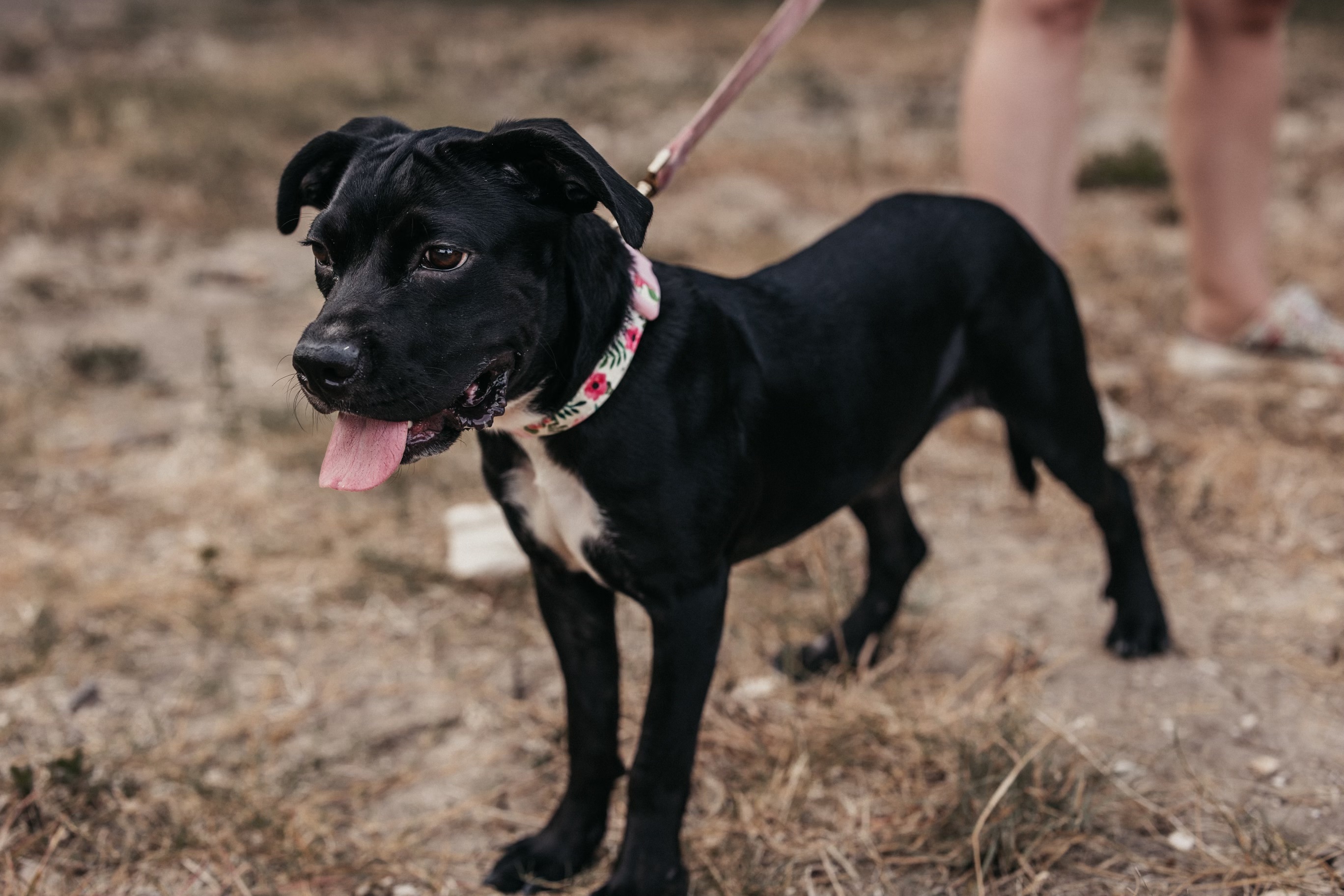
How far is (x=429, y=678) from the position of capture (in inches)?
120

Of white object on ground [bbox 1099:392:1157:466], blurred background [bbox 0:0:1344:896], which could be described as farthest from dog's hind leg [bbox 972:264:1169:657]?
white object on ground [bbox 1099:392:1157:466]

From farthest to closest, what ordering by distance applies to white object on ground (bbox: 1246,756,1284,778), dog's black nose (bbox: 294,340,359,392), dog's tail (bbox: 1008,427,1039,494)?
1. dog's tail (bbox: 1008,427,1039,494)
2. white object on ground (bbox: 1246,756,1284,778)
3. dog's black nose (bbox: 294,340,359,392)

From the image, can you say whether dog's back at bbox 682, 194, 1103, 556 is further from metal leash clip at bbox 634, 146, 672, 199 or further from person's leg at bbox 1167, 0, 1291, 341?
person's leg at bbox 1167, 0, 1291, 341

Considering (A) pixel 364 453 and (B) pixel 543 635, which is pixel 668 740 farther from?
(B) pixel 543 635

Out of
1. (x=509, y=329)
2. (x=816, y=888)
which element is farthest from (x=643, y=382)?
(x=816, y=888)

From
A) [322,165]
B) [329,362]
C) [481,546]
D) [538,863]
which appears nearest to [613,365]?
[329,362]

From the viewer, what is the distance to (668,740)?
214 centimetres

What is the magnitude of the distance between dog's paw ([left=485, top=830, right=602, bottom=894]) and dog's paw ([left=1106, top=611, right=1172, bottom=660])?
1.45 m

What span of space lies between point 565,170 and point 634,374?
1.23 feet

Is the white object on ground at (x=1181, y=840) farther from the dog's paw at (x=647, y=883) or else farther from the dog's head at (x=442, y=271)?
the dog's head at (x=442, y=271)

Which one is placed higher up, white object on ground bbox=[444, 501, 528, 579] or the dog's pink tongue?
the dog's pink tongue

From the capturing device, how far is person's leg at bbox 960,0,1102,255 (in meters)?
3.52

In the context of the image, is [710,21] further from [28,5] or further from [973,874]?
[973,874]

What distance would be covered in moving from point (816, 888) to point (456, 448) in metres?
2.43
